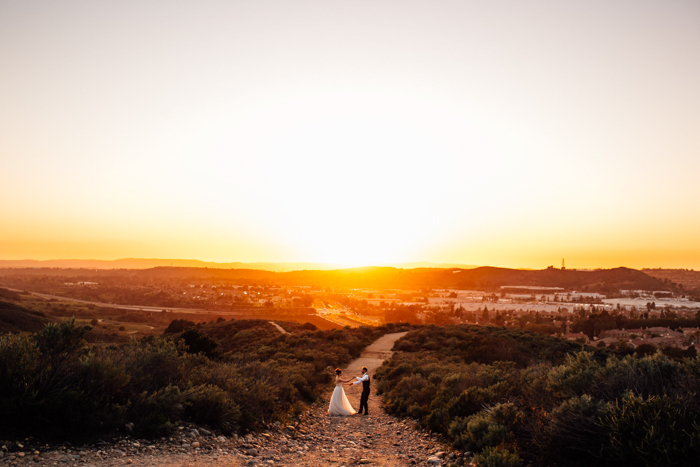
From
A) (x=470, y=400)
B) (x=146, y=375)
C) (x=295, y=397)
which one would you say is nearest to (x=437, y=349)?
(x=295, y=397)

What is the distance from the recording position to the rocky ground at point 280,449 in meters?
5.51

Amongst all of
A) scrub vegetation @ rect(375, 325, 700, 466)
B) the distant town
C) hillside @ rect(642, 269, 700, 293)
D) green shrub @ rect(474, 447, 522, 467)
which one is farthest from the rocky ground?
hillside @ rect(642, 269, 700, 293)

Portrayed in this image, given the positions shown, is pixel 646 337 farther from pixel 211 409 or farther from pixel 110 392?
pixel 110 392

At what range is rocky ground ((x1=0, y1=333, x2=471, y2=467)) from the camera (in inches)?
217

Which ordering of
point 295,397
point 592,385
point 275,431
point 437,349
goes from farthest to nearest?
point 437,349, point 295,397, point 275,431, point 592,385

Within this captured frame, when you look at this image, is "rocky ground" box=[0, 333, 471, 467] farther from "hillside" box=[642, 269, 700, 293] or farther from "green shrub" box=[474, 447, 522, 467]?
"hillside" box=[642, 269, 700, 293]

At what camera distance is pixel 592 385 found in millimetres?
6719

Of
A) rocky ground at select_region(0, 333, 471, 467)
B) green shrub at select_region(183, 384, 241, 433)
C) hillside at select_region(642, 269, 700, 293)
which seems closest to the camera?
rocky ground at select_region(0, 333, 471, 467)

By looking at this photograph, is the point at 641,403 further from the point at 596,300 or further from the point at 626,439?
the point at 596,300

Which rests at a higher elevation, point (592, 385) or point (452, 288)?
point (592, 385)

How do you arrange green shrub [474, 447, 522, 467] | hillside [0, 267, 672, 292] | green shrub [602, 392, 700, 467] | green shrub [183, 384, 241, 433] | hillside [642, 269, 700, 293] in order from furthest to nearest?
hillside [0, 267, 672, 292], hillside [642, 269, 700, 293], green shrub [183, 384, 241, 433], green shrub [474, 447, 522, 467], green shrub [602, 392, 700, 467]

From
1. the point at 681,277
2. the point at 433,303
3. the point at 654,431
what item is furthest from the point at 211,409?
the point at 681,277

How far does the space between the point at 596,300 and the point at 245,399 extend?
5130 inches

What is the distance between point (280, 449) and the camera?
25.6ft
